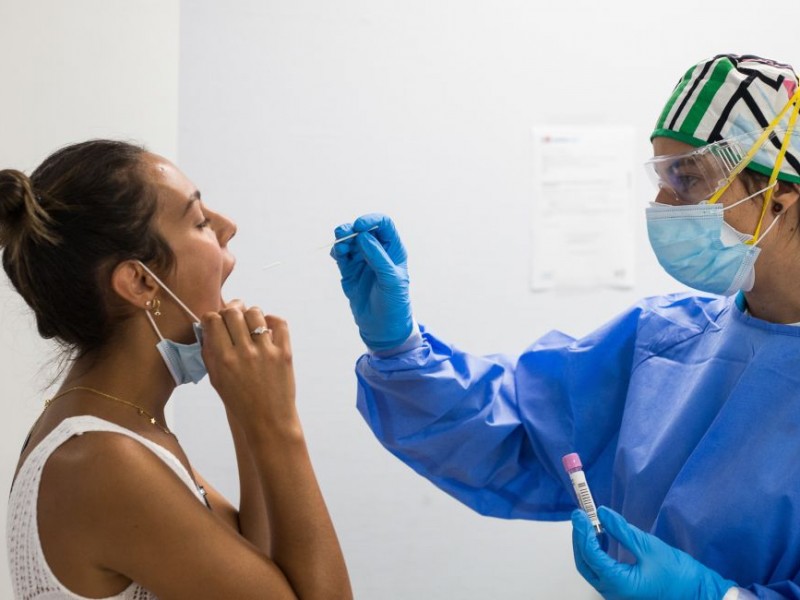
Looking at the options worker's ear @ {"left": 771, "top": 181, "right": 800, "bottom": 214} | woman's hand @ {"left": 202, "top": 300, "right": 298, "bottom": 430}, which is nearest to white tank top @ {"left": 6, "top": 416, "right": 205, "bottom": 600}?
woman's hand @ {"left": 202, "top": 300, "right": 298, "bottom": 430}

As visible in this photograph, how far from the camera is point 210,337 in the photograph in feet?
3.41

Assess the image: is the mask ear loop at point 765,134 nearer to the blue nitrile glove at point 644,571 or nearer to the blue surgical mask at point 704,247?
the blue surgical mask at point 704,247

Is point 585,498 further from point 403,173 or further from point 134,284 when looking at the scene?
point 403,173

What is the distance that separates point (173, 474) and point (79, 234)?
1.02ft

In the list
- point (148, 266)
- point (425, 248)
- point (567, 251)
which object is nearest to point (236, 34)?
point (425, 248)

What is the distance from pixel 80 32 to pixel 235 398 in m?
1.28

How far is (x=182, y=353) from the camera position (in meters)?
1.10

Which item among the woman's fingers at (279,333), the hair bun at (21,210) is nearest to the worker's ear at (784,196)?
the woman's fingers at (279,333)

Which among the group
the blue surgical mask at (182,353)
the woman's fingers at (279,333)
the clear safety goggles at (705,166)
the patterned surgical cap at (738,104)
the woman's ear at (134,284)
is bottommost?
the blue surgical mask at (182,353)

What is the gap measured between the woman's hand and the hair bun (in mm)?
216

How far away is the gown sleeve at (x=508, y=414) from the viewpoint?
1.37 meters

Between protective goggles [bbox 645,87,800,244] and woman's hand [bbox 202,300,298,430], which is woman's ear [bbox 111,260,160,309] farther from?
protective goggles [bbox 645,87,800,244]

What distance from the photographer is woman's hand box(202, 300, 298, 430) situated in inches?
39.7

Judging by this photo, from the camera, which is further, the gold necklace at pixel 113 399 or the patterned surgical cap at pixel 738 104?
the patterned surgical cap at pixel 738 104
